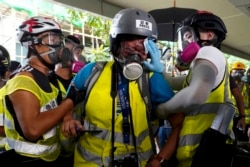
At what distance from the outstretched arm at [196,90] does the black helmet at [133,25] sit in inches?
11.4

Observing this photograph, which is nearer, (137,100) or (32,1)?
(137,100)

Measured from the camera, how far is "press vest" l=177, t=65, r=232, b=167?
1383 millimetres

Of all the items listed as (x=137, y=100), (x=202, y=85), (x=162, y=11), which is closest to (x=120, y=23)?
(x=137, y=100)

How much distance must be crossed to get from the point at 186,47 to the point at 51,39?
82cm

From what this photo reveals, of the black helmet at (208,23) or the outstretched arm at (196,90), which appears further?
the black helmet at (208,23)

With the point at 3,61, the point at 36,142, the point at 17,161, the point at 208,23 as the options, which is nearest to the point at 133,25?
the point at 208,23

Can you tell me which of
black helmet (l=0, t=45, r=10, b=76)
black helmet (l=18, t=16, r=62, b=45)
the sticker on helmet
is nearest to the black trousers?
black helmet (l=18, t=16, r=62, b=45)

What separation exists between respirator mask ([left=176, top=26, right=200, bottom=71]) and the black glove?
21.9 inches

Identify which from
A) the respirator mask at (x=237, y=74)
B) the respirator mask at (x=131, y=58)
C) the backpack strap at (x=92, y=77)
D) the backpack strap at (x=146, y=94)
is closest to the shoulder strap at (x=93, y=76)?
the backpack strap at (x=92, y=77)

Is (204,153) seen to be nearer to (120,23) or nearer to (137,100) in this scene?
(137,100)

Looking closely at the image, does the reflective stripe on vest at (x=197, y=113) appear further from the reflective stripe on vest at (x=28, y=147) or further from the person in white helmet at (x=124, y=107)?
the reflective stripe on vest at (x=28, y=147)

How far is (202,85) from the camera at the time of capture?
1.18 metres

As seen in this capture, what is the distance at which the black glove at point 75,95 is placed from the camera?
4.65 feet

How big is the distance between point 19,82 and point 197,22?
0.98 m
